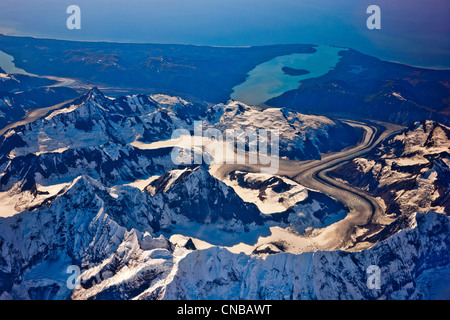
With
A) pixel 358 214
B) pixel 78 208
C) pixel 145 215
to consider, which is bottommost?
pixel 358 214

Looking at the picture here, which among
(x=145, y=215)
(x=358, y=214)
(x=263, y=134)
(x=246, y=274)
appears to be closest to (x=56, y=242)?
(x=145, y=215)

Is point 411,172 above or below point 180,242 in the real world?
above

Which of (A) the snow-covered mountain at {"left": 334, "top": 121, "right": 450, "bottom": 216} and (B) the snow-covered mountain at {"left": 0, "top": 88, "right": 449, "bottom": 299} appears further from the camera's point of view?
(A) the snow-covered mountain at {"left": 334, "top": 121, "right": 450, "bottom": 216}

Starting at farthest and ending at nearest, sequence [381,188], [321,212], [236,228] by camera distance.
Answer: [381,188] < [321,212] < [236,228]

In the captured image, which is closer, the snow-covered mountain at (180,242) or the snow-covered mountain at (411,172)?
the snow-covered mountain at (180,242)

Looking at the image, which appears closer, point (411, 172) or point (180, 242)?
point (180, 242)

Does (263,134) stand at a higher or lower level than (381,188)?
higher

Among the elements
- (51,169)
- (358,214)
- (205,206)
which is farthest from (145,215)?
(358,214)

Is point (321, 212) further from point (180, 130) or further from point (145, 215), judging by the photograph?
point (180, 130)

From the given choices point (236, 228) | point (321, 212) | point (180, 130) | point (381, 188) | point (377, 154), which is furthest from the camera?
point (180, 130)

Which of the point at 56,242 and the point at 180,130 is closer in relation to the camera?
the point at 56,242

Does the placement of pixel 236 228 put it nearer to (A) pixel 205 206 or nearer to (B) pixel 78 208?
(A) pixel 205 206
